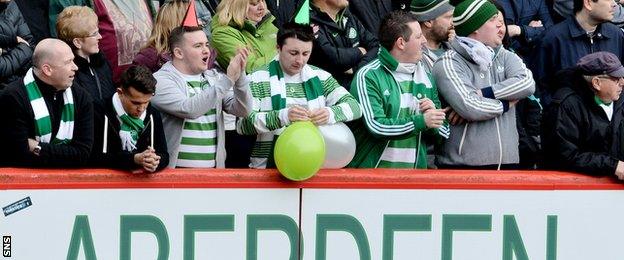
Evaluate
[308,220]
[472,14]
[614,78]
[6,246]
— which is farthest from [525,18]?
[6,246]

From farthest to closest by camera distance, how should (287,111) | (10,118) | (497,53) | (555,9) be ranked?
(555,9) < (497,53) < (287,111) < (10,118)

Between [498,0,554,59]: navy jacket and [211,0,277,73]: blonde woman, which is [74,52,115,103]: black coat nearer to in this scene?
[211,0,277,73]: blonde woman

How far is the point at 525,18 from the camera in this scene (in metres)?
11.8

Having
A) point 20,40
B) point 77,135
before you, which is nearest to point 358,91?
point 77,135

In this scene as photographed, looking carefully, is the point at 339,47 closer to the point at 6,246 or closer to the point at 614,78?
the point at 614,78

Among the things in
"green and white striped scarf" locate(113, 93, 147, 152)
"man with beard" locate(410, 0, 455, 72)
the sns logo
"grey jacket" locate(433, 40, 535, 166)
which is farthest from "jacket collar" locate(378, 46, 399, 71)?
the sns logo

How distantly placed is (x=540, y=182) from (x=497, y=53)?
1.24 metres

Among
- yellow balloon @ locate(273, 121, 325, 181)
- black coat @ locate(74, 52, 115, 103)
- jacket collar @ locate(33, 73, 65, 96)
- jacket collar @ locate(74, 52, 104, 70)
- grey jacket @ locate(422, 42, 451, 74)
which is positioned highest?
grey jacket @ locate(422, 42, 451, 74)

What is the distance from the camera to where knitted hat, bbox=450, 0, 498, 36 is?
31.5 feet

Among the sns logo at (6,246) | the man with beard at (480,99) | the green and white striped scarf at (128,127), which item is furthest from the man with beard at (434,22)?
the sns logo at (6,246)

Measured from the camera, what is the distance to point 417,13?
10055 millimetres

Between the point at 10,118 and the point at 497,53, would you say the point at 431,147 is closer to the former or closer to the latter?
the point at 497,53

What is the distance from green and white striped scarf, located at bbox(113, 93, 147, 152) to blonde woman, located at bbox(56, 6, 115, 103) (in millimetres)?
919

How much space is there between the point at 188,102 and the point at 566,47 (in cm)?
361
